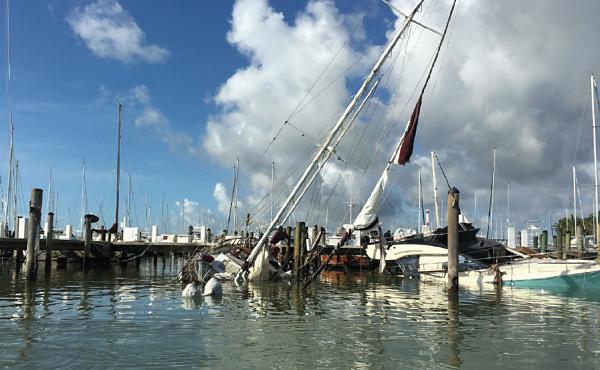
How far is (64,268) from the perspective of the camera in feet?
163

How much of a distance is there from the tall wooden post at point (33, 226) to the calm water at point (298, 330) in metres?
2.87

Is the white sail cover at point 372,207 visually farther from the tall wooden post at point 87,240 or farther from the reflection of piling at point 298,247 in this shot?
the tall wooden post at point 87,240

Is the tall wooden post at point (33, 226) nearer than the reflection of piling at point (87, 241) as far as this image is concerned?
Yes

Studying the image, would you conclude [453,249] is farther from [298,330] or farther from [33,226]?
[33,226]

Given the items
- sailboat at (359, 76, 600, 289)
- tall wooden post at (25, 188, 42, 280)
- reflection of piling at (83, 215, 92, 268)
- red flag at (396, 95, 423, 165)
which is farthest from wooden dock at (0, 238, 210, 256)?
red flag at (396, 95, 423, 165)

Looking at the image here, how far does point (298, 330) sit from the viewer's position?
1825 centimetres

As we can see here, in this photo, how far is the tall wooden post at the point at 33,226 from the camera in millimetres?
31172

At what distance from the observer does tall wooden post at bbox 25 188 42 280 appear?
102 ft

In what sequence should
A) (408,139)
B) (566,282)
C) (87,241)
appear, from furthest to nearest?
(87,241) < (408,139) < (566,282)

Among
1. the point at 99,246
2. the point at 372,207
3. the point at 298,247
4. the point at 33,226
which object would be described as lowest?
the point at 99,246

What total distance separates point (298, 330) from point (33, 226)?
20623 mm

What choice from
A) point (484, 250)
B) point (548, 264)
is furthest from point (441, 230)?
point (548, 264)

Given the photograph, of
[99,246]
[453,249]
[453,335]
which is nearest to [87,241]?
[99,246]

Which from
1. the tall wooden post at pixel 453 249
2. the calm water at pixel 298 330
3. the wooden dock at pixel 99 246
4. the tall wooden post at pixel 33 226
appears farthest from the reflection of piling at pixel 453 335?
the wooden dock at pixel 99 246
